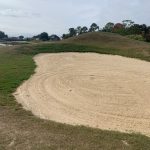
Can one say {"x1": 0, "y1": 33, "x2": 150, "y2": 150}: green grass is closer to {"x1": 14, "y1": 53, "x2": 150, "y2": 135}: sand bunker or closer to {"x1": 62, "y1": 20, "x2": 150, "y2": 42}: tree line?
{"x1": 14, "y1": 53, "x2": 150, "y2": 135}: sand bunker

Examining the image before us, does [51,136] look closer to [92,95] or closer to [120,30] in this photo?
[92,95]

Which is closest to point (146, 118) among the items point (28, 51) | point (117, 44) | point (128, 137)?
point (128, 137)

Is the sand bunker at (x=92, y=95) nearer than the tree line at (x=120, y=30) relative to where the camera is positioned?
Yes

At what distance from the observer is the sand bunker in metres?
10.9

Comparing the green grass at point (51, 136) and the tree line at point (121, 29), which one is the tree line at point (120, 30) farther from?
the green grass at point (51, 136)

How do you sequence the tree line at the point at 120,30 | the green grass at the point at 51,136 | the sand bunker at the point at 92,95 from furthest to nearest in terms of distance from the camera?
the tree line at the point at 120,30 → the sand bunker at the point at 92,95 → the green grass at the point at 51,136

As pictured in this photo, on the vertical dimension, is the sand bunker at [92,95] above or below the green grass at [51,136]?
below

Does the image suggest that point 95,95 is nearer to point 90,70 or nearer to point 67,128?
point 67,128

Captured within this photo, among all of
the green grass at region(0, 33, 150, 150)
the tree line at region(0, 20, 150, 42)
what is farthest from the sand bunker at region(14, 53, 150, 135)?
the tree line at region(0, 20, 150, 42)

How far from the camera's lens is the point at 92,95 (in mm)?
14234

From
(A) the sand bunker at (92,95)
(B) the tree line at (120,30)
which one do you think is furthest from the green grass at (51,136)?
(B) the tree line at (120,30)

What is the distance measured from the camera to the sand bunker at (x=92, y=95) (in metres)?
10.9

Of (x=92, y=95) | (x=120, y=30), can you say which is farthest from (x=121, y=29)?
(x=92, y=95)

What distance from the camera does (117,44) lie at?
38750 millimetres
